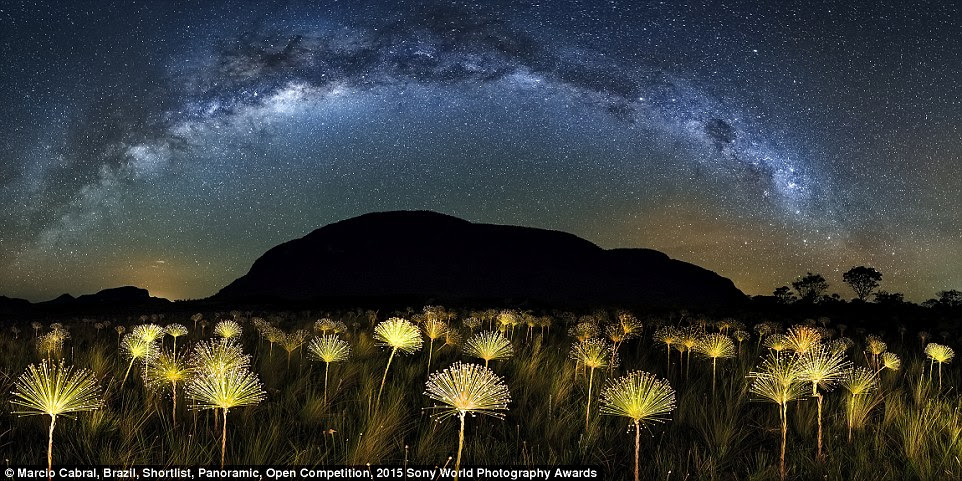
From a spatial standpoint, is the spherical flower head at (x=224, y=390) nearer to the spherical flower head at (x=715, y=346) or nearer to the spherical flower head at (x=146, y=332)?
the spherical flower head at (x=146, y=332)

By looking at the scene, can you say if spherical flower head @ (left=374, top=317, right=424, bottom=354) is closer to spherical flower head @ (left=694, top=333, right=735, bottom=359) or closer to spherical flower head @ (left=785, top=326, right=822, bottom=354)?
spherical flower head @ (left=694, top=333, right=735, bottom=359)

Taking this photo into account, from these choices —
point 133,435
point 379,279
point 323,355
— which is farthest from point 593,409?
point 379,279

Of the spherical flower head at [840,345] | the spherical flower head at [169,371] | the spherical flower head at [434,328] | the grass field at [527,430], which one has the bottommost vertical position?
the grass field at [527,430]

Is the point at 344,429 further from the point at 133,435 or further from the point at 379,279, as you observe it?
the point at 379,279

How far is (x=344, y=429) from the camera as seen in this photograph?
4.72 metres

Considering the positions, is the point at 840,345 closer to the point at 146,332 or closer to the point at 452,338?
the point at 452,338

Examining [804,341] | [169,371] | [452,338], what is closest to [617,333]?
[452,338]

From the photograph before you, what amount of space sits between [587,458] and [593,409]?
1.15m

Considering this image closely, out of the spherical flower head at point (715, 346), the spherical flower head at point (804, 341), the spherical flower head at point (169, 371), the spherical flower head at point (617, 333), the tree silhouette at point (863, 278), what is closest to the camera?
the spherical flower head at point (169, 371)

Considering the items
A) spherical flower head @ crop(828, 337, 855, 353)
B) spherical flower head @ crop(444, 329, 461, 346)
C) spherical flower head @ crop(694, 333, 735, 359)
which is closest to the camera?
spherical flower head @ crop(694, 333, 735, 359)

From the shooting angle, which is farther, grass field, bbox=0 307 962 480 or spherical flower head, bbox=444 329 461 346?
spherical flower head, bbox=444 329 461 346

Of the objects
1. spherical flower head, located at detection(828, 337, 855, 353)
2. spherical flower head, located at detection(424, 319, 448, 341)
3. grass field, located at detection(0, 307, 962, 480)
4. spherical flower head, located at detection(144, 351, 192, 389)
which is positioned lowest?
grass field, located at detection(0, 307, 962, 480)

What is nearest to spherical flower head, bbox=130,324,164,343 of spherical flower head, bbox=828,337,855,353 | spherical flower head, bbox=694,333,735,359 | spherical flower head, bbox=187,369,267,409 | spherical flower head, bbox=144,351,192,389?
spherical flower head, bbox=144,351,192,389

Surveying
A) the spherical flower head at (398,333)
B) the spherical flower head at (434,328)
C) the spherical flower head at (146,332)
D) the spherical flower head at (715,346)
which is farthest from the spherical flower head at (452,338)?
the spherical flower head at (146,332)
